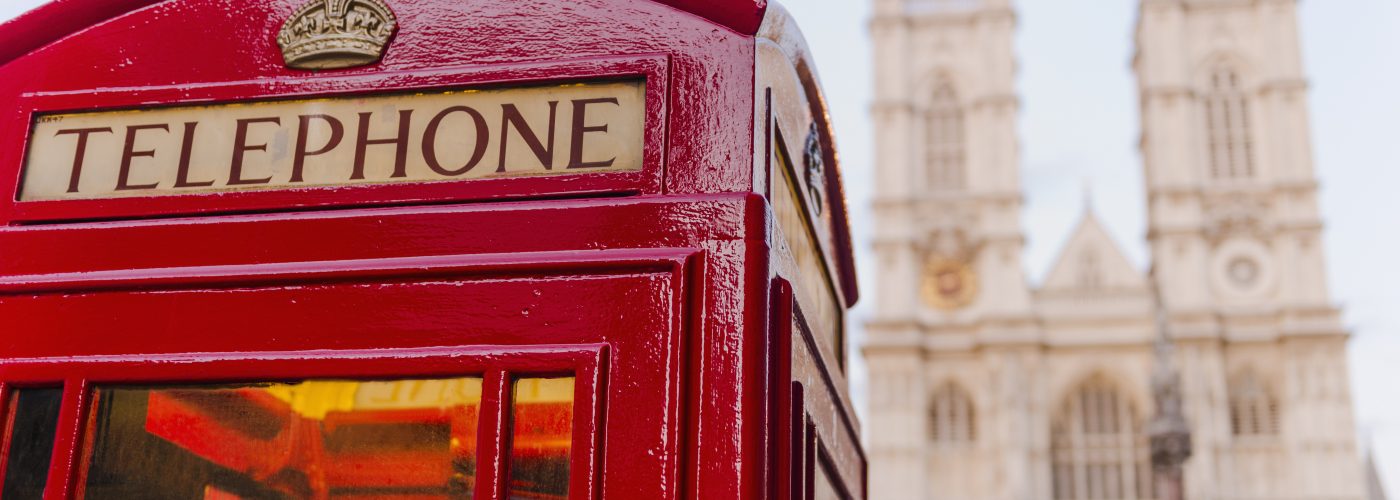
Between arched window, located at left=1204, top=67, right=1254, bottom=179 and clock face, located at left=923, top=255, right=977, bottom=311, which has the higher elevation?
arched window, located at left=1204, top=67, right=1254, bottom=179

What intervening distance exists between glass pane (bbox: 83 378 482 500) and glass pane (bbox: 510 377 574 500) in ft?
0.11

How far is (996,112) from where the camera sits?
2475 cm

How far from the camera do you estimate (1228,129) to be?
24.6 meters

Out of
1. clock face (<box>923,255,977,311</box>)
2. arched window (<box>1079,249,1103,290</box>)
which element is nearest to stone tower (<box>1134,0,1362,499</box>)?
arched window (<box>1079,249,1103,290</box>)

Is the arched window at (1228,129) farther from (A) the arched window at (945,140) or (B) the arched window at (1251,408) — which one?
(A) the arched window at (945,140)

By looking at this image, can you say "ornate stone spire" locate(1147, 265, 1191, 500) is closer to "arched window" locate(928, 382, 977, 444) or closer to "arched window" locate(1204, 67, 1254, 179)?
"arched window" locate(928, 382, 977, 444)

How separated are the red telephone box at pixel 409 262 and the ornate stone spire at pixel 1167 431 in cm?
1753

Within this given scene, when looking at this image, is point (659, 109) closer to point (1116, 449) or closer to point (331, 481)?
point (331, 481)

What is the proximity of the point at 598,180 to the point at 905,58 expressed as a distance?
81.5 feet

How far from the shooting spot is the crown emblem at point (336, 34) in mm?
1076

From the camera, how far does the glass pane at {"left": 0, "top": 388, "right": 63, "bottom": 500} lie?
0.97 meters

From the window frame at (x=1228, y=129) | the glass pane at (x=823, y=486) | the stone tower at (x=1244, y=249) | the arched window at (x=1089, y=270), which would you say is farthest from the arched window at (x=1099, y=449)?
the glass pane at (x=823, y=486)

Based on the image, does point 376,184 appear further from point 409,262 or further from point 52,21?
point 52,21

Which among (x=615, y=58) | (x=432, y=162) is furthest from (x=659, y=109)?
(x=432, y=162)
